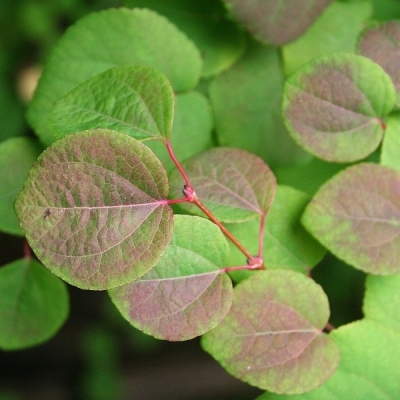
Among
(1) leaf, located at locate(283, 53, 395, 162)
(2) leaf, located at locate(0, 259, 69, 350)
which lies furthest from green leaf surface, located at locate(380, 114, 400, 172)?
(2) leaf, located at locate(0, 259, 69, 350)

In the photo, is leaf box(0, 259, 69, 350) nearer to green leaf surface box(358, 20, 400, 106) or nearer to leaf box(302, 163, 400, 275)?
leaf box(302, 163, 400, 275)

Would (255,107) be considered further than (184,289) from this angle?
Yes

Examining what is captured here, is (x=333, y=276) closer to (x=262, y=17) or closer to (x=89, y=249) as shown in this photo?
(x=262, y=17)

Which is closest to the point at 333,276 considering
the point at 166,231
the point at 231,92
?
the point at 231,92

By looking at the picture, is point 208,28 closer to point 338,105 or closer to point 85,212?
point 338,105

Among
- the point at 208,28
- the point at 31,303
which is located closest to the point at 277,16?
the point at 208,28

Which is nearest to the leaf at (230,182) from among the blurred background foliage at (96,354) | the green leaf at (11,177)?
the green leaf at (11,177)
